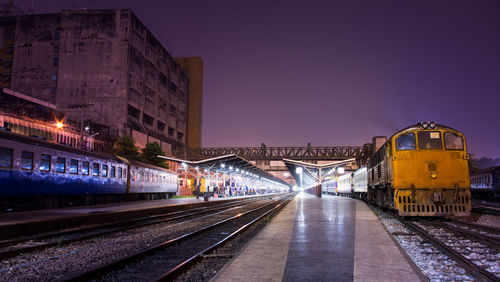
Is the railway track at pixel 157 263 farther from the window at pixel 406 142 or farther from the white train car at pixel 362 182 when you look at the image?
the white train car at pixel 362 182

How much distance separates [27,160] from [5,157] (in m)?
1.30

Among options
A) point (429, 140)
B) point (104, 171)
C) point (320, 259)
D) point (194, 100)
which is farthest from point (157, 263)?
point (194, 100)

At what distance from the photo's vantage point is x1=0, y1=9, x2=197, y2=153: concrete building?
5497cm

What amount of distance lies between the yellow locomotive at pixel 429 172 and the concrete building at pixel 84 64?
47050 millimetres

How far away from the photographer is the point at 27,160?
15.8m

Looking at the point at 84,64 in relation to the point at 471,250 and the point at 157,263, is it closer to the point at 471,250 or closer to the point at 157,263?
the point at 157,263

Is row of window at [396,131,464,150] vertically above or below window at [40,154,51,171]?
above

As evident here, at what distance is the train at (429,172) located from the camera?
12.7 meters

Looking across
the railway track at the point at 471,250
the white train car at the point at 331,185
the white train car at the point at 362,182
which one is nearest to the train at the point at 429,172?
the railway track at the point at 471,250

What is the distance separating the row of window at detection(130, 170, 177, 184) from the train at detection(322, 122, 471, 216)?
20.8 m

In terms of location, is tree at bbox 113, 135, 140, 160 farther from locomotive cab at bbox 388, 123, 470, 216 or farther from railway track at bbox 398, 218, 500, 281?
railway track at bbox 398, 218, 500, 281

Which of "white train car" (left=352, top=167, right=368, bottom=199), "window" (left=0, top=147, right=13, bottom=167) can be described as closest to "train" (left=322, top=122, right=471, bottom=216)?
"white train car" (left=352, top=167, right=368, bottom=199)

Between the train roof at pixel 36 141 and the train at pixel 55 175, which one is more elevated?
the train roof at pixel 36 141

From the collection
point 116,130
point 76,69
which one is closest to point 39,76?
point 76,69
